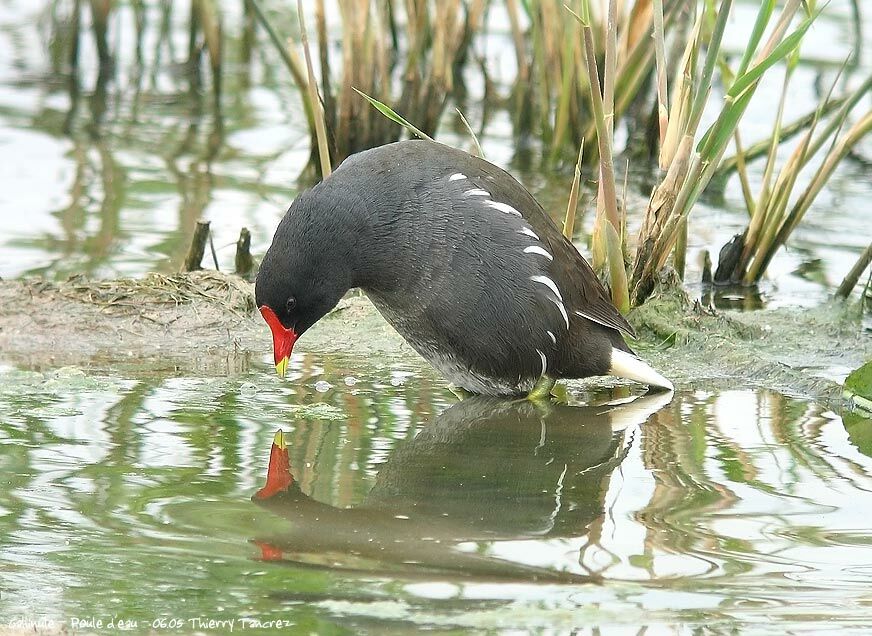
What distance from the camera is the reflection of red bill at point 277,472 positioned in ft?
11.8

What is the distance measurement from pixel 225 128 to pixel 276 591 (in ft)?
18.7

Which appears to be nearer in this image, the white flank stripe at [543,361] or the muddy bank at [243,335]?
the white flank stripe at [543,361]

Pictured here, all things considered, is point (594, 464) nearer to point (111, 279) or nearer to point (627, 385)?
point (627, 385)

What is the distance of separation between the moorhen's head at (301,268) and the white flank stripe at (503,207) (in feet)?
1.67

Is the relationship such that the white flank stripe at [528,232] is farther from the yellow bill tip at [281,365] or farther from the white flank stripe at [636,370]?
the yellow bill tip at [281,365]

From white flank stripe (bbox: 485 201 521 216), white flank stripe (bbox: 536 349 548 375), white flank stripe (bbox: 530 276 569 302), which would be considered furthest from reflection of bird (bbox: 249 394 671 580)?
white flank stripe (bbox: 485 201 521 216)

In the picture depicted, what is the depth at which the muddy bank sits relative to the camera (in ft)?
15.8

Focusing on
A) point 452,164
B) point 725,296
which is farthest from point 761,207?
point 452,164

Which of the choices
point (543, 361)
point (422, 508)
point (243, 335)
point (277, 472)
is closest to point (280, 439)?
point (277, 472)

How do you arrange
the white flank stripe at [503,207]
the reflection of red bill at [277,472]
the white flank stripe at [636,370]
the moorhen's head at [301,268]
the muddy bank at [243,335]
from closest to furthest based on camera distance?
the reflection of red bill at [277,472] < the moorhen's head at [301,268] < the white flank stripe at [503,207] < the white flank stripe at [636,370] < the muddy bank at [243,335]

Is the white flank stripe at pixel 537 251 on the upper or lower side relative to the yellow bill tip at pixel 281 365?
upper

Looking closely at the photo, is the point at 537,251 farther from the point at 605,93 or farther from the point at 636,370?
the point at 605,93

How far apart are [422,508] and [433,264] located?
952mm

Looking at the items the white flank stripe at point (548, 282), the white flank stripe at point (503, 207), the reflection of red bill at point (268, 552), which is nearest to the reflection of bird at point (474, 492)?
the reflection of red bill at point (268, 552)
